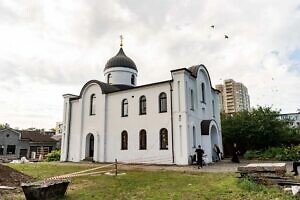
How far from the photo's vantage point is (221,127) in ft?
93.6

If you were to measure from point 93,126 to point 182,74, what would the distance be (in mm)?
10282

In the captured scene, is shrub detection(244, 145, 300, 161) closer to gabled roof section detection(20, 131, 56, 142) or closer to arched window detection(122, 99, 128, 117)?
arched window detection(122, 99, 128, 117)

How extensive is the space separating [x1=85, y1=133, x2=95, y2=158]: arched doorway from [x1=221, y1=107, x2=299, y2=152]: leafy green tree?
13.8 metres

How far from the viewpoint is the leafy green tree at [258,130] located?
82.8ft

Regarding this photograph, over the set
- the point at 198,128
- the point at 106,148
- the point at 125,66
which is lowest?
the point at 106,148

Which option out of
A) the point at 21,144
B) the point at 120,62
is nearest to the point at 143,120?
the point at 120,62

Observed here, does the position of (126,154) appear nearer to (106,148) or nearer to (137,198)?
(106,148)

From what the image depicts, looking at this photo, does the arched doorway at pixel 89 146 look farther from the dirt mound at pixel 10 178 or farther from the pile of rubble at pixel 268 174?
the pile of rubble at pixel 268 174

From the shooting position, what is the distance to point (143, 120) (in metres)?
22.6

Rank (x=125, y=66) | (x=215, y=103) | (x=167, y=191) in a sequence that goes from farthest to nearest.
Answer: (x=125, y=66)
(x=215, y=103)
(x=167, y=191)

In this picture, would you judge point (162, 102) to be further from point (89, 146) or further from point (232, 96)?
point (232, 96)

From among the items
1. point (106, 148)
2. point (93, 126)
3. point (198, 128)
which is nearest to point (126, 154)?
point (106, 148)

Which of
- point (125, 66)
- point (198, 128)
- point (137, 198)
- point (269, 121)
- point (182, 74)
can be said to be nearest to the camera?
point (137, 198)

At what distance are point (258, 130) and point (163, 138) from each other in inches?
393
